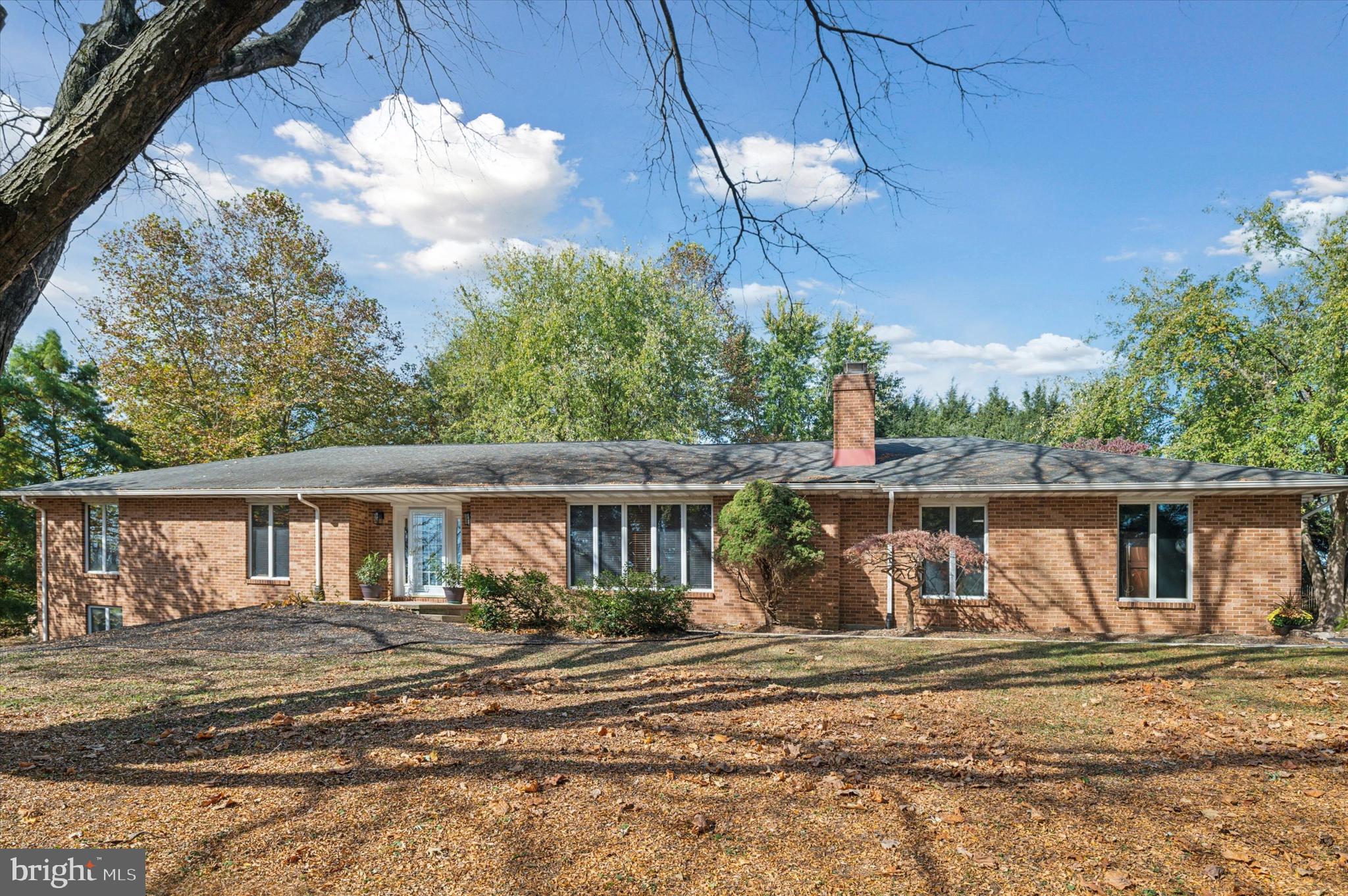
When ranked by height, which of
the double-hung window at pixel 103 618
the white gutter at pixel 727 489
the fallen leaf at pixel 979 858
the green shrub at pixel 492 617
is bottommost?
the double-hung window at pixel 103 618

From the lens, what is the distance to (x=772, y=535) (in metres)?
12.6

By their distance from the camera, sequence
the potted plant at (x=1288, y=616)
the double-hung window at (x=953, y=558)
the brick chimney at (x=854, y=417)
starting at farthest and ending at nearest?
the brick chimney at (x=854, y=417) → the double-hung window at (x=953, y=558) → the potted plant at (x=1288, y=616)

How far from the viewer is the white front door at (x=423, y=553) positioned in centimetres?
1698

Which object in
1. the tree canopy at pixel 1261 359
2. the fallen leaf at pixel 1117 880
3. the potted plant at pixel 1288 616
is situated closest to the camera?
the fallen leaf at pixel 1117 880

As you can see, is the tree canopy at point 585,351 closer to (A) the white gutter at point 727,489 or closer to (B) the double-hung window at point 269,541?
(B) the double-hung window at point 269,541

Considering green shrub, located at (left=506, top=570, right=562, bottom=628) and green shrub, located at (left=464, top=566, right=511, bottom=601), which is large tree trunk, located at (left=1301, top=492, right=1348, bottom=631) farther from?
green shrub, located at (left=464, top=566, right=511, bottom=601)

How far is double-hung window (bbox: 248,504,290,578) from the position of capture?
1608 centimetres

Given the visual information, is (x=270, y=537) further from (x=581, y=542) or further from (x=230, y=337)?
(x=230, y=337)

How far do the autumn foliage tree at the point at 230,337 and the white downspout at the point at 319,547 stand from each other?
12535 millimetres

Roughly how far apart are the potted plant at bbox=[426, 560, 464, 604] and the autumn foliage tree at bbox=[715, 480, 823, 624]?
17.0 ft

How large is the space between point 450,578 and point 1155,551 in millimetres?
13111

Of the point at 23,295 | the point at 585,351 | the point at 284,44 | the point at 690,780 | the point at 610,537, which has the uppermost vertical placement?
the point at 585,351

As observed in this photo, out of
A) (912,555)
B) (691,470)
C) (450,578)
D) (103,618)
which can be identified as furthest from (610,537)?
(103,618)

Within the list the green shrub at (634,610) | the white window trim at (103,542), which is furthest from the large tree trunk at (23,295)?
the white window trim at (103,542)
